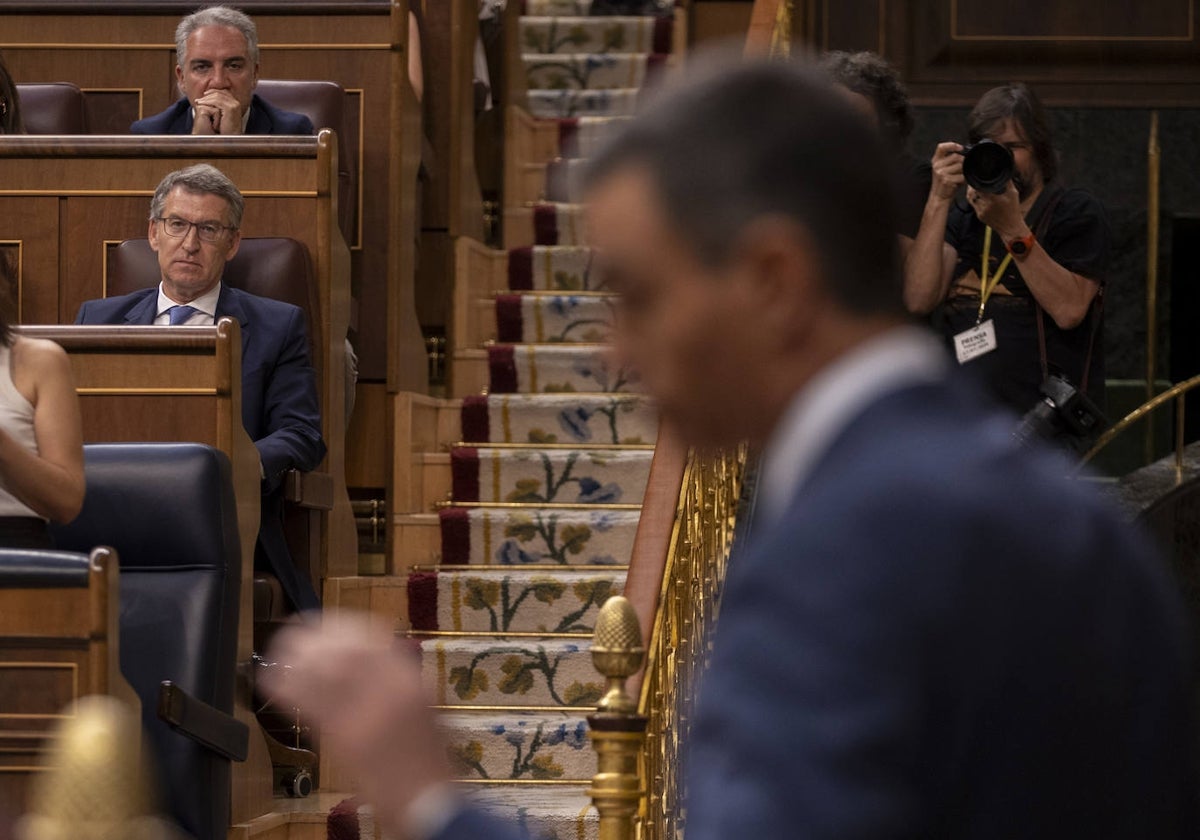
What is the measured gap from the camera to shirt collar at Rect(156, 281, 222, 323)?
3303mm

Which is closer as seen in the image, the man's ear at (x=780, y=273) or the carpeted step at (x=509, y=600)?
the man's ear at (x=780, y=273)

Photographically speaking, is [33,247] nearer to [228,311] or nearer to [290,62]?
[228,311]

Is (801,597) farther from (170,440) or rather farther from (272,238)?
(272,238)

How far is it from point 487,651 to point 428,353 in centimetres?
104

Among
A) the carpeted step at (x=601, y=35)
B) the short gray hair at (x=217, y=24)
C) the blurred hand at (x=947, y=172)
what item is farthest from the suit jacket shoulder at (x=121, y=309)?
the carpeted step at (x=601, y=35)

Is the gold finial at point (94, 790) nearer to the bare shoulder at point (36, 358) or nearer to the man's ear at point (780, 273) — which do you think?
the man's ear at point (780, 273)

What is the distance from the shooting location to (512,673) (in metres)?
3.46

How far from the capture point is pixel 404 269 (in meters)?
3.97

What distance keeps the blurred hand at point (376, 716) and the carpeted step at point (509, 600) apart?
9.41 ft

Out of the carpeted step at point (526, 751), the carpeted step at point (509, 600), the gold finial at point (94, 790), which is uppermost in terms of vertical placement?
the gold finial at point (94, 790)

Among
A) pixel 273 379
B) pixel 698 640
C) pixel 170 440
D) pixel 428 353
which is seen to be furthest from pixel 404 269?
pixel 698 640

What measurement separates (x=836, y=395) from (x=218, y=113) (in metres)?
3.29

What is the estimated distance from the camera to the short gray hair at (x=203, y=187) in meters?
3.26

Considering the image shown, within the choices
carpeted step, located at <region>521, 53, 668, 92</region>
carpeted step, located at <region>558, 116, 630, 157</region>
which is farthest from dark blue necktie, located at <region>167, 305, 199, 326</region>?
carpeted step, located at <region>521, 53, 668, 92</region>
